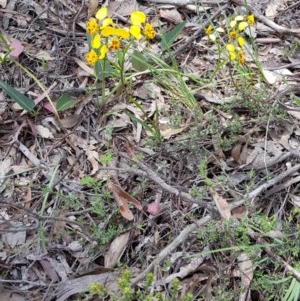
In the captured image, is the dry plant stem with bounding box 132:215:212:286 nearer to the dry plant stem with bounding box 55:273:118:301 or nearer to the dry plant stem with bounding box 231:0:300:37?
the dry plant stem with bounding box 55:273:118:301

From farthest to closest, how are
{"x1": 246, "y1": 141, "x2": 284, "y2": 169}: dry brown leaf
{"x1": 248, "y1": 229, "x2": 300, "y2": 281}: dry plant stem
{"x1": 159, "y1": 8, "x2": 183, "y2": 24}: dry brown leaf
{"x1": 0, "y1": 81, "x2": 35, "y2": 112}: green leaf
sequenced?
1. {"x1": 159, "y1": 8, "x2": 183, "y2": 24}: dry brown leaf
2. {"x1": 0, "y1": 81, "x2": 35, "y2": 112}: green leaf
3. {"x1": 246, "y1": 141, "x2": 284, "y2": 169}: dry brown leaf
4. {"x1": 248, "y1": 229, "x2": 300, "y2": 281}: dry plant stem

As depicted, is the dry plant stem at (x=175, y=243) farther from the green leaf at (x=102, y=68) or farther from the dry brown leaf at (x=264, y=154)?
the green leaf at (x=102, y=68)

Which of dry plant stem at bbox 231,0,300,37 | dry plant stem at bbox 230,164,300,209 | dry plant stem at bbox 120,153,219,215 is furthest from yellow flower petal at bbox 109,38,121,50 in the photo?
dry plant stem at bbox 231,0,300,37

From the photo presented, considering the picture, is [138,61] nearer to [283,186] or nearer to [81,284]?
[283,186]

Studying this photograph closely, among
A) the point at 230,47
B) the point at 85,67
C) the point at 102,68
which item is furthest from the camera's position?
the point at 85,67

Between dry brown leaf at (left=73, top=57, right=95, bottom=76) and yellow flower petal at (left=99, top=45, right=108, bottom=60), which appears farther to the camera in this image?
dry brown leaf at (left=73, top=57, right=95, bottom=76)

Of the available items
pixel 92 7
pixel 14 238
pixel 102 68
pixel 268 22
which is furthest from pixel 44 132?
pixel 268 22

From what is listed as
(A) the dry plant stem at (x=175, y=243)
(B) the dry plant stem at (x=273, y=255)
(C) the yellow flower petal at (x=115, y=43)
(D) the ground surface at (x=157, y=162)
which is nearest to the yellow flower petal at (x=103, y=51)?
(C) the yellow flower petal at (x=115, y=43)
